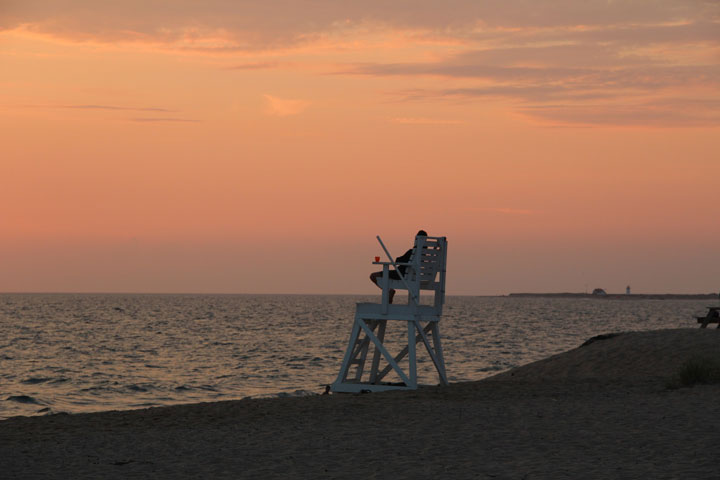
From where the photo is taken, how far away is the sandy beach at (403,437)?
10.4 meters

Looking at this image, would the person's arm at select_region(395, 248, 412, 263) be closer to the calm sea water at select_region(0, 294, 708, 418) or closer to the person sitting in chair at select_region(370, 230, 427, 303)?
the person sitting in chair at select_region(370, 230, 427, 303)

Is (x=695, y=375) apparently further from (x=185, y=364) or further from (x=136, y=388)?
(x=185, y=364)

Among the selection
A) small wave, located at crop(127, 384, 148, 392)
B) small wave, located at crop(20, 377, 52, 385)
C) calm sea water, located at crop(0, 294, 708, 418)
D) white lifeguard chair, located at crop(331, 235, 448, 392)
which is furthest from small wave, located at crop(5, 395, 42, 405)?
white lifeguard chair, located at crop(331, 235, 448, 392)

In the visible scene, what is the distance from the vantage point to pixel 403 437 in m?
12.4

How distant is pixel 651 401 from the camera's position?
15.2 m

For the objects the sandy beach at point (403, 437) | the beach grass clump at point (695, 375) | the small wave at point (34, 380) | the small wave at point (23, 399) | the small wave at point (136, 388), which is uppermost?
the beach grass clump at point (695, 375)

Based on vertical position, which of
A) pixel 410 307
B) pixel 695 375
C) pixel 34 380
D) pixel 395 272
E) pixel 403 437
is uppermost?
pixel 395 272

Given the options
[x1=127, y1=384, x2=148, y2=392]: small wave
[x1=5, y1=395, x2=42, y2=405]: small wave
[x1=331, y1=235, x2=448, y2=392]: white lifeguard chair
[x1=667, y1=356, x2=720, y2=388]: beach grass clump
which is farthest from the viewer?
[x1=127, y1=384, x2=148, y2=392]: small wave

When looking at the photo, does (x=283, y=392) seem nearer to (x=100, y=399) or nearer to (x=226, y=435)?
(x=100, y=399)

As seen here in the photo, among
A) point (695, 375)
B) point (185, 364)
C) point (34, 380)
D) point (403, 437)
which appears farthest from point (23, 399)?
point (695, 375)

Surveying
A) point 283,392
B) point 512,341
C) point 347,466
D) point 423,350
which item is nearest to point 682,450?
point 347,466

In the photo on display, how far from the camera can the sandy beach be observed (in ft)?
34.3

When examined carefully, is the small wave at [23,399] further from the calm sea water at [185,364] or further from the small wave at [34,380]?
the small wave at [34,380]

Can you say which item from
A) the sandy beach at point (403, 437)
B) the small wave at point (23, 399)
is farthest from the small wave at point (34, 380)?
the sandy beach at point (403, 437)
